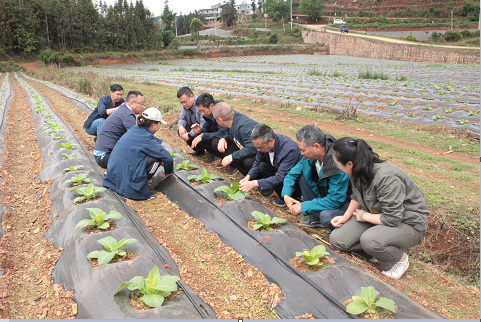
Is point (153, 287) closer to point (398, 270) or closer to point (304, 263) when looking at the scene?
point (304, 263)

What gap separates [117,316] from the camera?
211 cm

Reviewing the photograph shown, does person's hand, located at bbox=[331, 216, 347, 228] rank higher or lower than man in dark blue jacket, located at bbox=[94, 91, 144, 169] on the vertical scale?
lower

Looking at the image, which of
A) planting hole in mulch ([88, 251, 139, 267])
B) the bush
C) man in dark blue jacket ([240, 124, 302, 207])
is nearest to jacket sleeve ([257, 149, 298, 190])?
man in dark blue jacket ([240, 124, 302, 207])

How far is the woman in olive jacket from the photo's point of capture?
261 cm

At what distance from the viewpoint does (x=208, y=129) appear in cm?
571

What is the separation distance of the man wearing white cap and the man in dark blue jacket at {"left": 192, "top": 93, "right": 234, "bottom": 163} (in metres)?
1.07

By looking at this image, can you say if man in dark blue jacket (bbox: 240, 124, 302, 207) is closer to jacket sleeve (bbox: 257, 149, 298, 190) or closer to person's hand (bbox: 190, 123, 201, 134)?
jacket sleeve (bbox: 257, 149, 298, 190)

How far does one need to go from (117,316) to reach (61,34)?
53.5 m

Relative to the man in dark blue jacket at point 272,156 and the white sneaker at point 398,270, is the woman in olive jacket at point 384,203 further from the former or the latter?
the man in dark blue jacket at point 272,156

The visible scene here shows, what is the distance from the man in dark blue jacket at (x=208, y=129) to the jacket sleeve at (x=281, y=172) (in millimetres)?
1612

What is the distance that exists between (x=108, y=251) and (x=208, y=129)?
131 inches

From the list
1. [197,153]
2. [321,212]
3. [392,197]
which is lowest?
[321,212]

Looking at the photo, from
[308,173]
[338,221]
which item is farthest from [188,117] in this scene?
[338,221]

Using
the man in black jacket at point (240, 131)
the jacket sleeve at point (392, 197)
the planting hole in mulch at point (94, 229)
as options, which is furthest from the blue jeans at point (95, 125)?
the jacket sleeve at point (392, 197)
